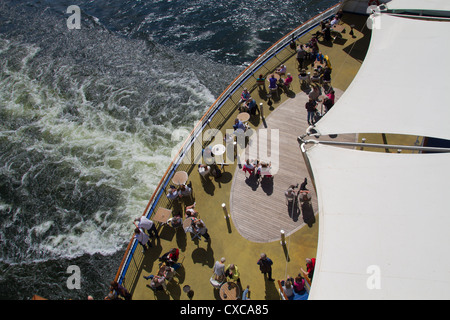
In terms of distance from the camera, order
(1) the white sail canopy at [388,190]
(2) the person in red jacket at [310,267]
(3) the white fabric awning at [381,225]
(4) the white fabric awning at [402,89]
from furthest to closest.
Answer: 1. (4) the white fabric awning at [402,89]
2. (2) the person in red jacket at [310,267]
3. (1) the white sail canopy at [388,190]
4. (3) the white fabric awning at [381,225]

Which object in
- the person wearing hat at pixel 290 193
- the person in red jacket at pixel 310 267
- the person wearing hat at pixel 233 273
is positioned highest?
the person wearing hat at pixel 290 193

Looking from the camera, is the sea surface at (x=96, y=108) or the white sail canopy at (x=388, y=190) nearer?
the white sail canopy at (x=388, y=190)

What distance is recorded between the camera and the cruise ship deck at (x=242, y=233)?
16.6m

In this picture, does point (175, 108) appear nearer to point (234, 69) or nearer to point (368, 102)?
point (234, 69)

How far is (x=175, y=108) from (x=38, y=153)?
46.0 ft

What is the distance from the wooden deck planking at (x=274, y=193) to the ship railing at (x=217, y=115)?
3.25 m

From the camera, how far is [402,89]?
1736 centimetres

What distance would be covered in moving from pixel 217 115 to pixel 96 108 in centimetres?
1785

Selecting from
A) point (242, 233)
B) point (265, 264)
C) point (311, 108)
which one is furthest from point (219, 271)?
point (311, 108)

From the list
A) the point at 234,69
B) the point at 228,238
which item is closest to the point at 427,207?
the point at 228,238

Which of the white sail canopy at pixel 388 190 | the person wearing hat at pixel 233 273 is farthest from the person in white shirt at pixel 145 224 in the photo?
the white sail canopy at pixel 388 190

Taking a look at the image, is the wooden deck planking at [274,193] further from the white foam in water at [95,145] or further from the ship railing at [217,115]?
the white foam in water at [95,145]

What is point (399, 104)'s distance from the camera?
16.7m

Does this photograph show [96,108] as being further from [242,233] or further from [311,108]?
[242,233]
